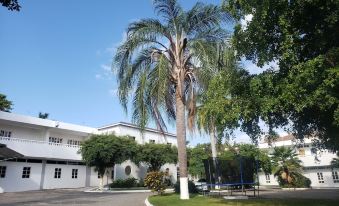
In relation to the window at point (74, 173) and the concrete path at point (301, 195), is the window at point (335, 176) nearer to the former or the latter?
the concrete path at point (301, 195)

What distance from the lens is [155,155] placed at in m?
38.4

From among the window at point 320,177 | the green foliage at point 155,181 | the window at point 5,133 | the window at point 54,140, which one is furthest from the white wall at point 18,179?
the window at point 320,177

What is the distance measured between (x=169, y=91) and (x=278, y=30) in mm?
7095

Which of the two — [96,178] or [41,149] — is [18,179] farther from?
[96,178]

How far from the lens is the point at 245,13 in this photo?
11.1 metres

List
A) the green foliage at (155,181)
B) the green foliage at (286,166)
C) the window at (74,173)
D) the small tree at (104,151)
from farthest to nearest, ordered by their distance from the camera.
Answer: the green foliage at (286,166)
the window at (74,173)
the small tree at (104,151)
the green foliage at (155,181)

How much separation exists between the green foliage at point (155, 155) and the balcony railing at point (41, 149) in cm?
726

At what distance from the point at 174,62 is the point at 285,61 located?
746 centimetres

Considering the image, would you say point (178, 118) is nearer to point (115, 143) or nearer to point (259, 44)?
point (259, 44)

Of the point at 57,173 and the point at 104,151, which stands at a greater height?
the point at 104,151

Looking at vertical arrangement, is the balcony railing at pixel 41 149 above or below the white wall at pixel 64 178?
above

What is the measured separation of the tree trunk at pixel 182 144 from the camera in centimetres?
1547

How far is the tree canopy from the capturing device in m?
9.44

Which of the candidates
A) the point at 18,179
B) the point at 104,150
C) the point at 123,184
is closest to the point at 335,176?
the point at 123,184
